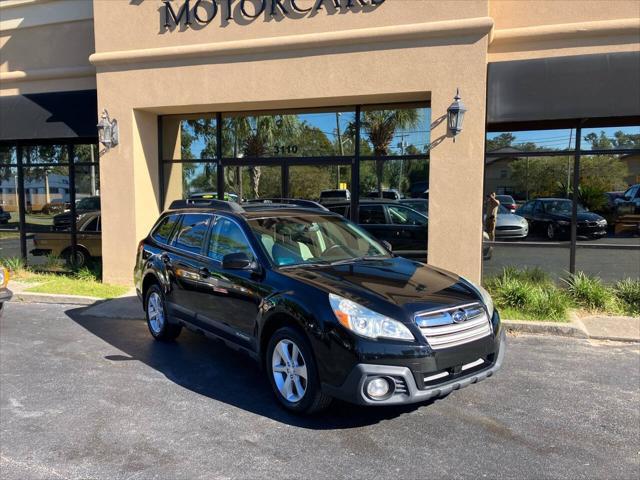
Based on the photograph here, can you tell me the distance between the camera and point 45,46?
10.6 metres

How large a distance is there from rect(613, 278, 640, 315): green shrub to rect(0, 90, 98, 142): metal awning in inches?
368

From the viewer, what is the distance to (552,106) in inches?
299

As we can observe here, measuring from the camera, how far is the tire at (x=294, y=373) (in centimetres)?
393

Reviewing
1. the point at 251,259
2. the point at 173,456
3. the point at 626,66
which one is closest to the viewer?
the point at 173,456

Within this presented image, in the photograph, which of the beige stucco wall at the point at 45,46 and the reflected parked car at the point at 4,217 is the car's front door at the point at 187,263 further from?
the reflected parked car at the point at 4,217

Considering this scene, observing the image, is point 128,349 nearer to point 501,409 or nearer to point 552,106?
point 501,409

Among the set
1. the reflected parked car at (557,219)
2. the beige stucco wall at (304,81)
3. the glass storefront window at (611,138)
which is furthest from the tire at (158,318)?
the glass storefront window at (611,138)

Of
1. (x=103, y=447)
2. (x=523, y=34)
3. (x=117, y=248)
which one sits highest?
(x=523, y=34)

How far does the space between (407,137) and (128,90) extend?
16.8 feet

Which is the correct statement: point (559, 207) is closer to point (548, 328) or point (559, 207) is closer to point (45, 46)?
point (548, 328)

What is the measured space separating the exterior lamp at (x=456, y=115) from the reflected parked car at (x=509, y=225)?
1685 mm

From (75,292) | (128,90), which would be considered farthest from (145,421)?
(128,90)

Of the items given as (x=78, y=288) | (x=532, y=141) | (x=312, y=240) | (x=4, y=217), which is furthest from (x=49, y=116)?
(x=532, y=141)

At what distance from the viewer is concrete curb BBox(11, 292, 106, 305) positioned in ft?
28.3
